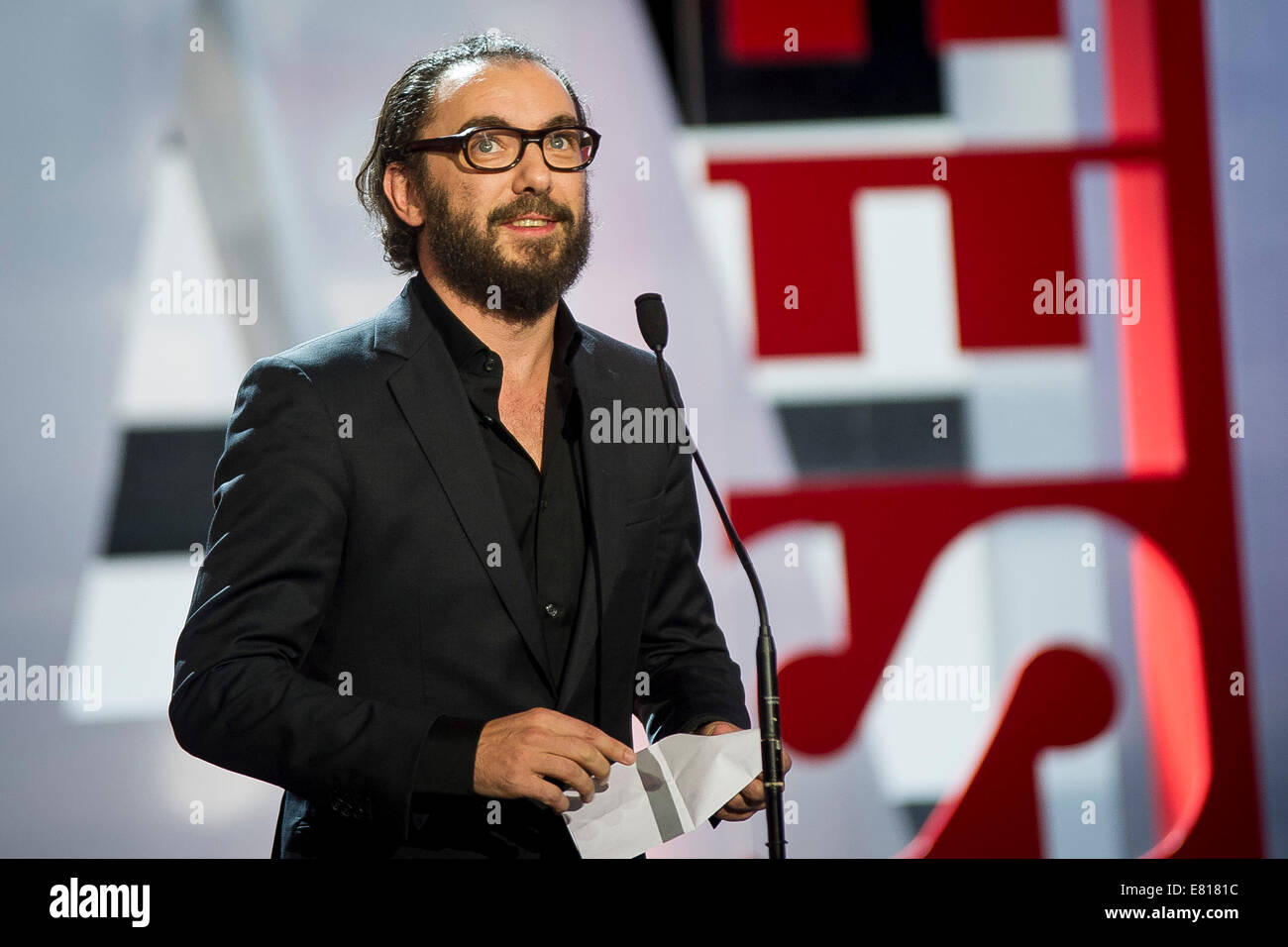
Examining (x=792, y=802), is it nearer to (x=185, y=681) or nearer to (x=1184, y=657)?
(x=1184, y=657)

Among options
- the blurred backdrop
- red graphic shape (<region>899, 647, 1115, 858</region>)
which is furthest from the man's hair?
red graphic shape (<region>899, 647, 1115, 858</region>)

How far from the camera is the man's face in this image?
2.04 metres

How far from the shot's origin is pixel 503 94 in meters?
2.05

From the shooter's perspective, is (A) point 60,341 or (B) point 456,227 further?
(A) point 60,341

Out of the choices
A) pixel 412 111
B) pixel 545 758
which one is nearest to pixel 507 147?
pixel 412 111

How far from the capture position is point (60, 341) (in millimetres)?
3641

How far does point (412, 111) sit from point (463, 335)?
1.49 ft
